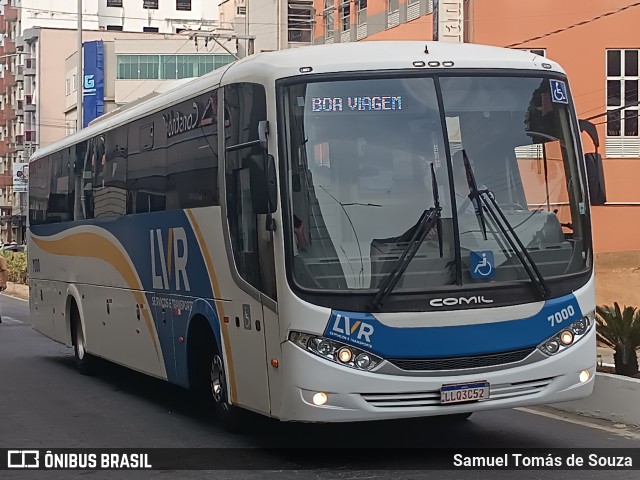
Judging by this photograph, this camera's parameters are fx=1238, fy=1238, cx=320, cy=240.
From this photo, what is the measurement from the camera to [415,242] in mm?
9203

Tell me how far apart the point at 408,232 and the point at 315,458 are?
2010mm

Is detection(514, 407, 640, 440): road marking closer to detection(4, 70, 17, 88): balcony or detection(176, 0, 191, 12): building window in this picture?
detection(176, 0, 191, 12): building window

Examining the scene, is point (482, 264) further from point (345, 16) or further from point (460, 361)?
point (345, 16)

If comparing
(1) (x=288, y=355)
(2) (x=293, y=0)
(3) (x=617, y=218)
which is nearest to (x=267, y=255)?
(1) (x=288, y=355)

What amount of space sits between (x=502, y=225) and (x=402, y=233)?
0.80m

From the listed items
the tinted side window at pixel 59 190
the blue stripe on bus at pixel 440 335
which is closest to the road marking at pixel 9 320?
the tinted side window at pixel 59 190

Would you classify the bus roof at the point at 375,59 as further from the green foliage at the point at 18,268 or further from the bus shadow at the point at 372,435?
the green foliage at the point at 18,268

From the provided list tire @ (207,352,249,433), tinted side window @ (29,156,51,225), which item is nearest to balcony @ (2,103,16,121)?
tinted side window @ (29,156,51,225)

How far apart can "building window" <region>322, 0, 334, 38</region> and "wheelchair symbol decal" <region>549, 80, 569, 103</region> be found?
3824 cm

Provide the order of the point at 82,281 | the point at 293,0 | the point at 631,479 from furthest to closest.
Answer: the point at 293,0 < the point at 82,281 < the point at 631,479

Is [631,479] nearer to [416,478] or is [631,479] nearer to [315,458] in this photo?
[416,478]

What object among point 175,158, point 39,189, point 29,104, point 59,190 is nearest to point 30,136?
point 29,104

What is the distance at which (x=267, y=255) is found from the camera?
377 inches

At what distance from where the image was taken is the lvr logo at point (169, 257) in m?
12.0
